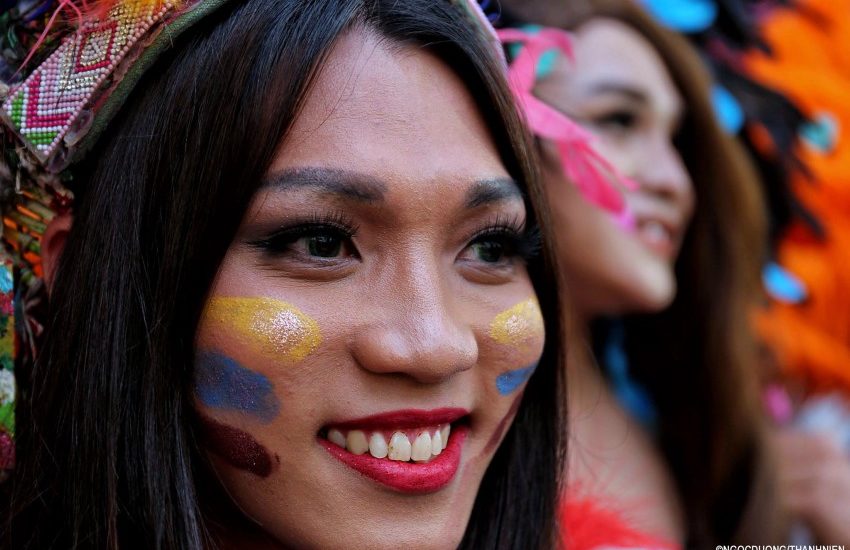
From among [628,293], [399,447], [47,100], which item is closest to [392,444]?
[399,447]

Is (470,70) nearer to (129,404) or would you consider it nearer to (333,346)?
(333,346)

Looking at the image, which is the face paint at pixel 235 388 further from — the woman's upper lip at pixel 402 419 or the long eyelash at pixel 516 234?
the long eyelash at pixel 516 234

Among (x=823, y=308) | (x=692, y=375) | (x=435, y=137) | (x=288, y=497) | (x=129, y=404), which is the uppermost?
(x=435, y=137)

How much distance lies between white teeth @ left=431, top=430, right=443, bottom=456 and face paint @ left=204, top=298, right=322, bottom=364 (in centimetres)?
23

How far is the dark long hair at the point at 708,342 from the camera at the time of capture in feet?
7.97

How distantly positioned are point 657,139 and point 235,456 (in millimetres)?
1470

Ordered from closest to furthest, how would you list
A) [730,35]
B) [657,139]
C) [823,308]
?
[657,139], [730,35], [823,308]

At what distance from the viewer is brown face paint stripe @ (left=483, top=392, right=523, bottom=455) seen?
1479 mm

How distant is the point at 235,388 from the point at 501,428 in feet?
1.42

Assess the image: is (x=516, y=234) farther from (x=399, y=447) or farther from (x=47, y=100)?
(x=47, y=100)

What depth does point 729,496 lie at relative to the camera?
2484mm

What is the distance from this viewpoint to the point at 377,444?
131 centimetres

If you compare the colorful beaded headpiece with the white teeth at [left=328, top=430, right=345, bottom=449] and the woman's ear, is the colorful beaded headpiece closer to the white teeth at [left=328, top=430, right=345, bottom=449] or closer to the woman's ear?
the woman's ear

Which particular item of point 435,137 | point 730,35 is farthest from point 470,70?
point 730,35
